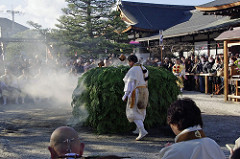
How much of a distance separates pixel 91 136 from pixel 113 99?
3.35 ft

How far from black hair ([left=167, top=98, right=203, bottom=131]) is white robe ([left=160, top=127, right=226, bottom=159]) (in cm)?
5

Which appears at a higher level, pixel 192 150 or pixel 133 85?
pixel 133 85

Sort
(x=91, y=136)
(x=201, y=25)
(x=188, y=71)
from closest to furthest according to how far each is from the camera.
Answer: (x=91, y=136)
(x=188, y=71)
(x=201, y=25)

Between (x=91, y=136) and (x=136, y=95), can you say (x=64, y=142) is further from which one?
(x=91, y=136)

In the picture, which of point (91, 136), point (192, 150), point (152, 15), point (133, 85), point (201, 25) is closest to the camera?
point (192, 150)

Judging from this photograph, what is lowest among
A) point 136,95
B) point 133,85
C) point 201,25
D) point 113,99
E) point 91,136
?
point 91,136

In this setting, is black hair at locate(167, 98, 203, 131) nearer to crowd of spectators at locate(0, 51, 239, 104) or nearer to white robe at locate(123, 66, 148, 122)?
white robe at locate(123, 66, 148, 122)

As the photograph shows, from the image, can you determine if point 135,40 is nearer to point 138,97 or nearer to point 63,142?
point 138,97

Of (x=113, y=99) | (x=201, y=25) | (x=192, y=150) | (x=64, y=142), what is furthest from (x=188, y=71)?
(x=64, y=142)

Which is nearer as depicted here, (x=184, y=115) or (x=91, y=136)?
(x=184, y=115)

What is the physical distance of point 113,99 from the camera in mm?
6801

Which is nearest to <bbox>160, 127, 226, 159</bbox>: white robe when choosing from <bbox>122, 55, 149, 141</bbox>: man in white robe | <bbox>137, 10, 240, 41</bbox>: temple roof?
<bbox>122, 55, 149, 141</bbox>: man in white robe

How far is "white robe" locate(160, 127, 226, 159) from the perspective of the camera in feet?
6.96

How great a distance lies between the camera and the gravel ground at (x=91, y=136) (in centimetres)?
551
